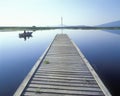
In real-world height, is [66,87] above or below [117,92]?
above

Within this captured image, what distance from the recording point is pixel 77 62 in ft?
44.5

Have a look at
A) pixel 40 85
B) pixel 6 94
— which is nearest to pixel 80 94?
pixel 40 85

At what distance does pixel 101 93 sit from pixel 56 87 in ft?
6.32

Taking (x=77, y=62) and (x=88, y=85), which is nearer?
(x=88, y=85)

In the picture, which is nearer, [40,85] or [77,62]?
[40,85]

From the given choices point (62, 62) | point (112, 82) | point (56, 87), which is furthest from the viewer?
point (62, 62)

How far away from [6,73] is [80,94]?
8.25 meters

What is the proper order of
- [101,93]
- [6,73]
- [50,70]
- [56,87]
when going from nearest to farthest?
[101,93] → [56,87] → [50,70] → [6,73]

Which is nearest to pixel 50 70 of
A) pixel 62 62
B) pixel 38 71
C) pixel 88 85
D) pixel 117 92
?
pixel 38 71

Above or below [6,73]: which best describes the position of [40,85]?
above

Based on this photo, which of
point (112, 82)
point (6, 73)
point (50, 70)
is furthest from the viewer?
point (6, 73)

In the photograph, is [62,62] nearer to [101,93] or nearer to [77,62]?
[77,62]

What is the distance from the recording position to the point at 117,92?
11.2 meters

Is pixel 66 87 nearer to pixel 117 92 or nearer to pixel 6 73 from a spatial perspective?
pixel 117 92
